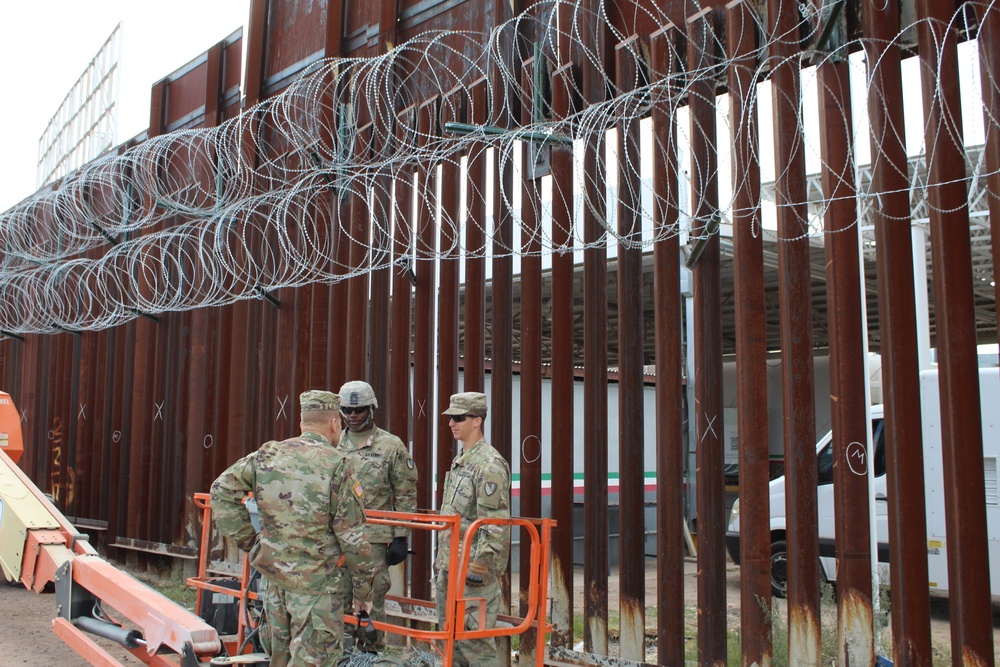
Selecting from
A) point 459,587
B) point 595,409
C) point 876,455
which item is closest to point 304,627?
point 459,587

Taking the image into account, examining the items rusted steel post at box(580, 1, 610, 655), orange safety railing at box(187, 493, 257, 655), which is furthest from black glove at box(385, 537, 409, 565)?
rusted steel post at box(580, 1, 610, 655)

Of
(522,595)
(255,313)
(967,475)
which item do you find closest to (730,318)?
(255,313)

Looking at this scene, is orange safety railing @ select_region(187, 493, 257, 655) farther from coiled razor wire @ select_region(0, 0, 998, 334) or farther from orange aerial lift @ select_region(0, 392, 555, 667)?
coiled razor wire @ select_region(0, 0, 998, 334)

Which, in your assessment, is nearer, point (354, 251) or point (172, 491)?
point (354, 251)

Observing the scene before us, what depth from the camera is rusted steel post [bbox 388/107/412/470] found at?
7703mm

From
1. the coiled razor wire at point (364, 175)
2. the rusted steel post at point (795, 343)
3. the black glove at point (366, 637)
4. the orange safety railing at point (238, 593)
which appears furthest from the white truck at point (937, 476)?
the orange safety railing at point (238, 593)

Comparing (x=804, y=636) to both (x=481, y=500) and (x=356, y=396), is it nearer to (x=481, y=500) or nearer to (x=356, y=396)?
(x=481, y=500)

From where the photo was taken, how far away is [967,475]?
4.46 m

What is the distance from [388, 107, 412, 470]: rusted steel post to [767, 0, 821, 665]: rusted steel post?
3.39 metres

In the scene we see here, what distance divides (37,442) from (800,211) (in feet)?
37.1

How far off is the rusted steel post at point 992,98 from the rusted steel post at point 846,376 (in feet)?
2.15

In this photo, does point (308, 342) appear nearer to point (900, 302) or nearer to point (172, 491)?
point (172, 491)

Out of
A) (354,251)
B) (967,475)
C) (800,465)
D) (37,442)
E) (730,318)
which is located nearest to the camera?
(967,475)

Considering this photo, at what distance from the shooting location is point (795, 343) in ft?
16.5
